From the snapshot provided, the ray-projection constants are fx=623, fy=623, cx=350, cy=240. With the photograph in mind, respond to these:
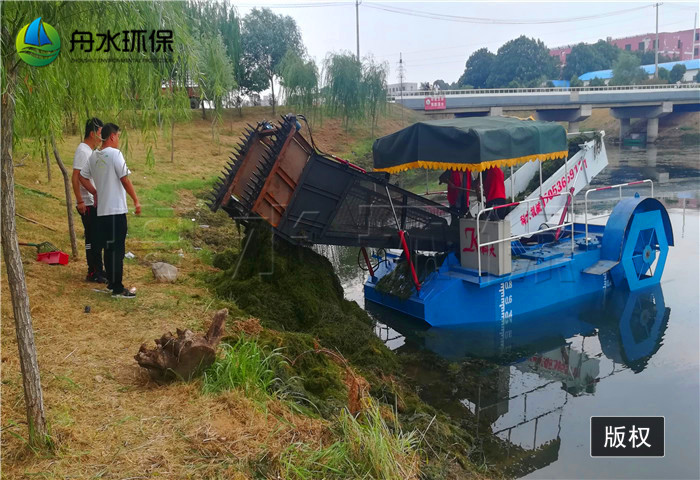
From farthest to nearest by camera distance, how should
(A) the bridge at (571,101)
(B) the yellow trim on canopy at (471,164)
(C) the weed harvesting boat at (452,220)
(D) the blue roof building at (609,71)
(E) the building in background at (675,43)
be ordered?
(E) the building in background at (675,43) → (D) the blue roof building at (609,71) → (A) the bridge at (571,101) → (B) the yellow trim on canopy at (471,164) → (C) the weed harvesting boat at (452,220)

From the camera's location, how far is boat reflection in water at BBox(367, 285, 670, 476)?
6.61m

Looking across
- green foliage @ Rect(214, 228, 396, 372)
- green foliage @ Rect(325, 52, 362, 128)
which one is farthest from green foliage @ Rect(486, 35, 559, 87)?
green foliage @ Rect(214, 228, 396, 372)

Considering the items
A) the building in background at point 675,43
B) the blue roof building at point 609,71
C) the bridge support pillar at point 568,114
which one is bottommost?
the bridge support pillar at point 568,114

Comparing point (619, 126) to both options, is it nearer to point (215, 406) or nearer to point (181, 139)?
point (181, 139)

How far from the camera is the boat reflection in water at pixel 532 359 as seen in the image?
260 inches

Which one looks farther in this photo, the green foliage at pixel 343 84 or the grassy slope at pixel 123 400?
the green foliage at pixel 343 84

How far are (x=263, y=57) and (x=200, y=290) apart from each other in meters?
32.2

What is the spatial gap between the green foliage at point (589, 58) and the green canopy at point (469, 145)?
7743 cm

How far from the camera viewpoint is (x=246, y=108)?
3828cm

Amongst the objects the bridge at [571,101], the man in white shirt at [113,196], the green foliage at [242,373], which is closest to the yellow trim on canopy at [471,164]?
the man in white shirt at [113,196]

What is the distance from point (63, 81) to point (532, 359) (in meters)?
6.60

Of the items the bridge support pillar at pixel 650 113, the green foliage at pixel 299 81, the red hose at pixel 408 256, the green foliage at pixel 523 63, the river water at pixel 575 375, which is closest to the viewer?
the river water at pixel 575 375

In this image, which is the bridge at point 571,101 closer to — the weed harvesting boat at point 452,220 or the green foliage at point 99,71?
the weed harvesting boat at point 452,220

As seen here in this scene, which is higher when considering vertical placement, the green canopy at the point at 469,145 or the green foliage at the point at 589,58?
the green foliage at the point at 589,58
